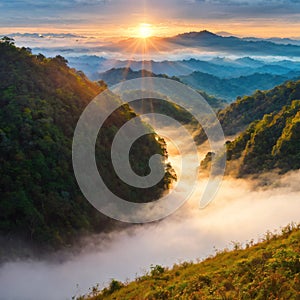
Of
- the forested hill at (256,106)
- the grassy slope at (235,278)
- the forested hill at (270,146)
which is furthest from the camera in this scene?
the forested hill at (256,106)

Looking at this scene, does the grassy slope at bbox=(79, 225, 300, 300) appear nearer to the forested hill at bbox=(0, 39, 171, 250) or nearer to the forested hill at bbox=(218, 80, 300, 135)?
the forested hill at bbox=(0, 39, 171, 250)

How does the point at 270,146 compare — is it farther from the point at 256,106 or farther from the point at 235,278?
the point at 256,106

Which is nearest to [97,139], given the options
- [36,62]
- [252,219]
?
[36,62]

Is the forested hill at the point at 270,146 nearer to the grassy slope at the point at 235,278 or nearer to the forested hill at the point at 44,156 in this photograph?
the forested hill at the point at 44,156

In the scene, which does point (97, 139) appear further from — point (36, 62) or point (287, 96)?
point (287, 96)

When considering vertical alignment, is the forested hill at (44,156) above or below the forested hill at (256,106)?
below

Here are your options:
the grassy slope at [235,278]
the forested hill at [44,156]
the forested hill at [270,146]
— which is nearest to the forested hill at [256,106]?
the forested hill at [270,146]
